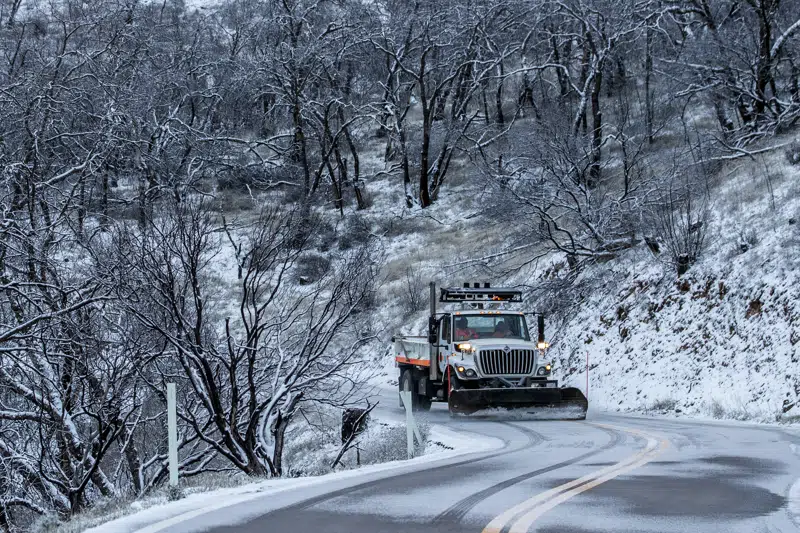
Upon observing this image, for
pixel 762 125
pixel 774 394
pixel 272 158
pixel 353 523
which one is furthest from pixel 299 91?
pixel 353 523

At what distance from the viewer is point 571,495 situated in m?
8.23

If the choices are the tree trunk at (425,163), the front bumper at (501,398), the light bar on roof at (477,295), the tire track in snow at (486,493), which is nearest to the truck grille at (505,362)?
the front bumper at (501,398)

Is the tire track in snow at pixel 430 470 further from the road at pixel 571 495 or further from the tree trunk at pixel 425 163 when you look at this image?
the tree trunk at pixel 425 163

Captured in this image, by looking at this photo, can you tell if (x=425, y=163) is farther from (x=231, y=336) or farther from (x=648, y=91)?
(x=231, y=336)

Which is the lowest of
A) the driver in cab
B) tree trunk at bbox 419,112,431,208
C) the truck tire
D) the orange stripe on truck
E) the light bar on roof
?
the truck tire

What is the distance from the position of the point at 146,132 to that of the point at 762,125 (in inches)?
973

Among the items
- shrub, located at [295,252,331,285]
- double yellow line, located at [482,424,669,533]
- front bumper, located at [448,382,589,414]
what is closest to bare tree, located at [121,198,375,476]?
front bumper, located at [448,382,589,414]

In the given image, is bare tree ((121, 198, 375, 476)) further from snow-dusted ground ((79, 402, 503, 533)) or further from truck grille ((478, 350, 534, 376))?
truck grille ((478, 350, 534, 376))

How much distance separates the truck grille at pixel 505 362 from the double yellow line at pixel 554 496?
7.64m

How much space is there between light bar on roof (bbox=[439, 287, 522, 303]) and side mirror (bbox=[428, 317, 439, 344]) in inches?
21.1

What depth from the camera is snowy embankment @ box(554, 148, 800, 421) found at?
66.5 ft

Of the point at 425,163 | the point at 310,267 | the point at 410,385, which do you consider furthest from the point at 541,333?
the point at 425,163

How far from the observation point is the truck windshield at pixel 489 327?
21031mm

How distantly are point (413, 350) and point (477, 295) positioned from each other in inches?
101
